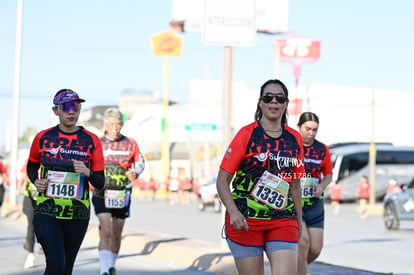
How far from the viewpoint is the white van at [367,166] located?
150 ft

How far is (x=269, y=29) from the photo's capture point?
58094 mm

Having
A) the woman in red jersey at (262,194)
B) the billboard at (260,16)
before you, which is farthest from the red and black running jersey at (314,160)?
the billboard at (260,16)

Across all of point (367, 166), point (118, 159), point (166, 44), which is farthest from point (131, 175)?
point (166, 44)

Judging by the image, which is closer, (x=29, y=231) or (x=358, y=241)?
(x=29, y=231)

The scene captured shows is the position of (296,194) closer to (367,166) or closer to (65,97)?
(65,97)

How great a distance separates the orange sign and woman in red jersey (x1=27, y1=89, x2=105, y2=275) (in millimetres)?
59957

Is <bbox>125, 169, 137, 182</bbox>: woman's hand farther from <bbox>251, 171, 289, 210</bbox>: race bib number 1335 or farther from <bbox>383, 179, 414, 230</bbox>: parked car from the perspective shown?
<bbox>383, 179, 414, 230</bbox>: parked car

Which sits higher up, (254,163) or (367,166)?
(254,163)

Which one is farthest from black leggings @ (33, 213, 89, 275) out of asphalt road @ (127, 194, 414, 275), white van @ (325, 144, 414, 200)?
white van @ (325, 144, 414, 200)

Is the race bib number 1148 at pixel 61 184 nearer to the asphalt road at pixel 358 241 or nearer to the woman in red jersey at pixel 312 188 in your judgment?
the woman in red jersey at pixel 312 188

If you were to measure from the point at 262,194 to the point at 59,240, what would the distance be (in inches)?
72.8

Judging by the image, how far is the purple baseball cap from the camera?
7127 millimetres

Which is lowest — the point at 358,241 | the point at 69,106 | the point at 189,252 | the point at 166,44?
the point at 358,241

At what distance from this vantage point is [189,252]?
502 inches
